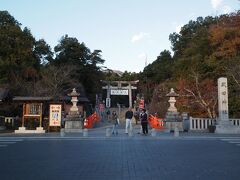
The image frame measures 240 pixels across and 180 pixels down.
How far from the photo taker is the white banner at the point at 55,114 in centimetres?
2528

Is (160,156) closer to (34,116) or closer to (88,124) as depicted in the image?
(34,116)

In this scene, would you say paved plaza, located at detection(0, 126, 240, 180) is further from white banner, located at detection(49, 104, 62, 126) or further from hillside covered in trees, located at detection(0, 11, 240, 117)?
hillside covered in trees, located at detection(0, 11, 240, 117)

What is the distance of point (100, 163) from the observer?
388 inches

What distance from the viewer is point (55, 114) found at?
25.3m

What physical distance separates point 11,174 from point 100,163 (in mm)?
2607

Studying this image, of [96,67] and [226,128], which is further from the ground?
[96,67]

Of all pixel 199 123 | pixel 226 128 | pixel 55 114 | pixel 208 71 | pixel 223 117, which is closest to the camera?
pixel 226 128

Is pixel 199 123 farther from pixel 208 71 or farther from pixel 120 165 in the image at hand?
pixel 120 165

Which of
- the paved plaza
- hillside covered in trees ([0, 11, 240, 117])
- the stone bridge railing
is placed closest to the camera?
the paved plaza

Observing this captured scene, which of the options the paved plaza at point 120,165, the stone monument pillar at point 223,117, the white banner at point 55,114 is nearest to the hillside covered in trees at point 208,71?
the stone monument pillar at point 223,117

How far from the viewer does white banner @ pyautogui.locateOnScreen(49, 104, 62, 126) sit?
82.9ft

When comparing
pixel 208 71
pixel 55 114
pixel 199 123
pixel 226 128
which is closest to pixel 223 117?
pixel 226 128

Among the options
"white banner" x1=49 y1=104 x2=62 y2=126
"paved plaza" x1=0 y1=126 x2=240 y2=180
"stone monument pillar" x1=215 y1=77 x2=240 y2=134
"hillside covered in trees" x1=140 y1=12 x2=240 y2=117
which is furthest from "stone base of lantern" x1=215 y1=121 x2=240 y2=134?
"white banner" x1=49 y1=104 x2=62 y2=126

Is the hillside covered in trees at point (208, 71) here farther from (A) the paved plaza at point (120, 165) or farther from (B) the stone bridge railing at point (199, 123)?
(A) the paved plaza at point (120, 165)
